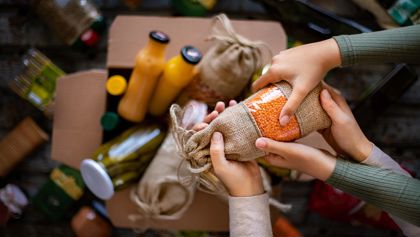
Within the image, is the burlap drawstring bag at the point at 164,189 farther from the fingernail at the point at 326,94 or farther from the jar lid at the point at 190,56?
the fingernail at the point at 326,94

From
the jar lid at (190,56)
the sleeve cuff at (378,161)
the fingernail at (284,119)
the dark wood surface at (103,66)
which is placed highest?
the fingernail at (284,119)

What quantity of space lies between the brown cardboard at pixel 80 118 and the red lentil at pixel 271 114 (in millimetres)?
513

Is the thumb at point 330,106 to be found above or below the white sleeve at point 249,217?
above

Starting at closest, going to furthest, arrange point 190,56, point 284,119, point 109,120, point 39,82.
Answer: point 284,119 < point 190,56 < point 109,120 < point 39,82

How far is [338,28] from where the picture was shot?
3.36ft

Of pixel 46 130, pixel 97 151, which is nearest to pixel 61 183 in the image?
pixel 46 130

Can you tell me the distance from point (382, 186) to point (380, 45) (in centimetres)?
22

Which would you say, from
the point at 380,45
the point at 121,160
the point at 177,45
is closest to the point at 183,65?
the point at 177,45

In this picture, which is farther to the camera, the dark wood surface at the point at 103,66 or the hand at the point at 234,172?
the dark wood surface at the point at 103,66

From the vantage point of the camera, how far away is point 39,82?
1.18m

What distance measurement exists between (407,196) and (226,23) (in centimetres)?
49

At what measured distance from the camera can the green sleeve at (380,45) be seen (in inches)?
23.8

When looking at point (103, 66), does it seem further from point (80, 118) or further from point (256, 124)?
point (256, 124)

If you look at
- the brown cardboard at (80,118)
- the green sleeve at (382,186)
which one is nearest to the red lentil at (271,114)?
the green sleeve at (382,186)
